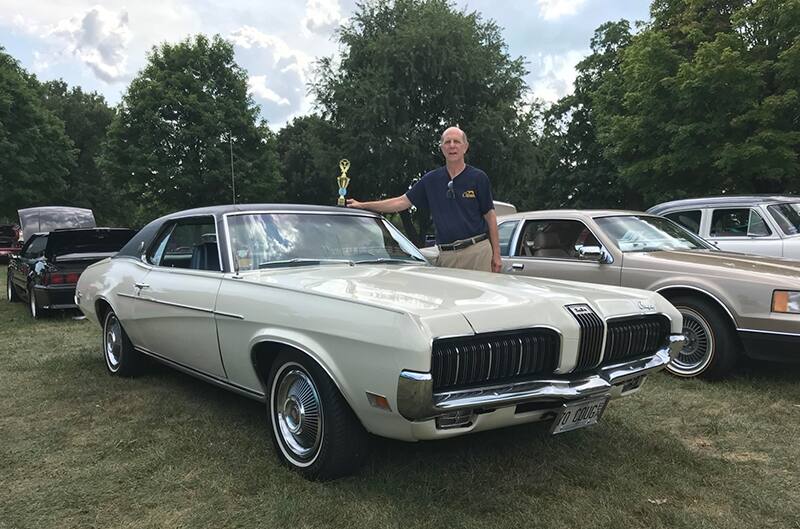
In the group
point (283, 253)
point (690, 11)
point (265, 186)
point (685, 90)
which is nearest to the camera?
point (283, 253)

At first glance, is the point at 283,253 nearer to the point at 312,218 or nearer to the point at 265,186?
the point at 312,218

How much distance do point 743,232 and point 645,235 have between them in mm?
2947

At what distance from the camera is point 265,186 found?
104 feet

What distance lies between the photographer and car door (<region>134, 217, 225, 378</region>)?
376cm

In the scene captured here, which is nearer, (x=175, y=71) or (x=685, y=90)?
(x=685, y=90)

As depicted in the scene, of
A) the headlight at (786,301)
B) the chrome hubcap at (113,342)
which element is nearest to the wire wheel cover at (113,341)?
the chrome hubcap at (113,342)

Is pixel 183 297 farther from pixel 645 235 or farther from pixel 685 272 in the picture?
pixel 645 235

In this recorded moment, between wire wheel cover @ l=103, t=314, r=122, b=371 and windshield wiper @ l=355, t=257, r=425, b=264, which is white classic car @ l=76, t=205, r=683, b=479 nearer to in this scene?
windshield wiper @ l=355, t=257, r=425, b=264

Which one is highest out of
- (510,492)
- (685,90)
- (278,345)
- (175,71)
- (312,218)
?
(175,71)

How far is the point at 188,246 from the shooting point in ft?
14.6

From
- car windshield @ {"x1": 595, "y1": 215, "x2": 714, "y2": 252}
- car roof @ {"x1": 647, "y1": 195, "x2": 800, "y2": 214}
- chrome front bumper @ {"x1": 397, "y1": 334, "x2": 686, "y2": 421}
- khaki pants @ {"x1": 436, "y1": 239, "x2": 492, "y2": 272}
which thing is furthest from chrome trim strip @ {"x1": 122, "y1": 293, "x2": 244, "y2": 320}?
car roof @ {"x1": 647, "y1": 195, "x2": 800, "y2": 214}

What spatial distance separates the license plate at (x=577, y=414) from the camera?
2.83 meters

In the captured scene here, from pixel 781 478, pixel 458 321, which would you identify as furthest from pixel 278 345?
pixel 781 478

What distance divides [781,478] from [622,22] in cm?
3226
